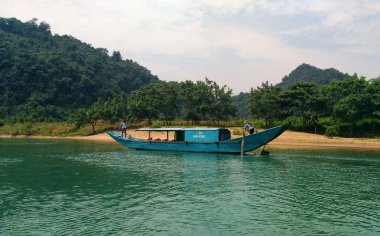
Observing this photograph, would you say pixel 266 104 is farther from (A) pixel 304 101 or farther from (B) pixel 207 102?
(B) pixel 207 102

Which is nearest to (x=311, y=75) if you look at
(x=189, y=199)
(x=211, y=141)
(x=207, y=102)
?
(x=207, y=102)

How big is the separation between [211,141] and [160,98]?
134ft

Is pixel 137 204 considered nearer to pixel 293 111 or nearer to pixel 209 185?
pixel 209 185

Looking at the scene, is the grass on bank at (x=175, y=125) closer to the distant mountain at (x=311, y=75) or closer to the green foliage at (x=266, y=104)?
the green foliage at (x=266, y=104)

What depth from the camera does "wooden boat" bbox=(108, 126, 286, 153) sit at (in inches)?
1578

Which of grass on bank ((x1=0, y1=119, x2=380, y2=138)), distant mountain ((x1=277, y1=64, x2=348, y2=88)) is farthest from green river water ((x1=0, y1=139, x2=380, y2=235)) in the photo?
distant mountain ((x1=277, y1=64, x2=348, y2=88))

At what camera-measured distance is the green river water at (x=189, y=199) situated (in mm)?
14961

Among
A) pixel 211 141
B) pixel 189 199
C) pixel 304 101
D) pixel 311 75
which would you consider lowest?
pixel 189 199

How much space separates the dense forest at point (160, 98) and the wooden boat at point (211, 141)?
23808 mm

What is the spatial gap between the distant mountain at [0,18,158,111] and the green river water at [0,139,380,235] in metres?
96.5

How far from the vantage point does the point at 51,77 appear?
128 meters

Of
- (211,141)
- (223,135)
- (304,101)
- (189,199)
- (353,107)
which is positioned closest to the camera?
(189,199)

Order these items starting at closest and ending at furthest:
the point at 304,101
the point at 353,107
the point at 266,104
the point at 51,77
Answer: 1. the point at 353,107
2. the point at 304,101
3. the point at 266,104
4. the point at 51,77

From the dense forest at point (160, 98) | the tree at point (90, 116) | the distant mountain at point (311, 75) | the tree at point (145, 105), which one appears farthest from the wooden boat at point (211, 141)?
the distant mountain at point (311, 75)
